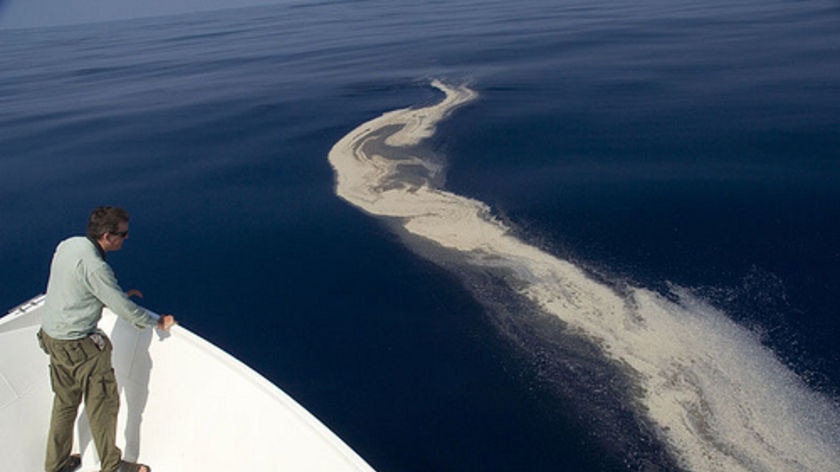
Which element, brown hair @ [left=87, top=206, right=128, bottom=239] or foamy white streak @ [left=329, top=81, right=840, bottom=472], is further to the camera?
foamy white streak @ [left=329, top=81, right=840, bottom=472]

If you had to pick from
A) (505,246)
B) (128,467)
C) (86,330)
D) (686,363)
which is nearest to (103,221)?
(86,330)

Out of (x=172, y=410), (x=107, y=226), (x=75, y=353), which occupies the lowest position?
(x=172, y=410)

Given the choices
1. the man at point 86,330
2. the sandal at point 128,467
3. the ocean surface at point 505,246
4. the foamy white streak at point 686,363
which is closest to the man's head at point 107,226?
the man at point 86,330

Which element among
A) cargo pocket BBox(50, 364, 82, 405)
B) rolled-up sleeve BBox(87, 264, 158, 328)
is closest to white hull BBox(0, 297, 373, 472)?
cargo pocket BBox(50, 364, 82, 405)

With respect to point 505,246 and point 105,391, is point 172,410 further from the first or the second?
point 505,246

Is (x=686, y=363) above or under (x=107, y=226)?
under

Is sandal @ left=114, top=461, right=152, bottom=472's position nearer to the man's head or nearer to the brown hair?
the man's head

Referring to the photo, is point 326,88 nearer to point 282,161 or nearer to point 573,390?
point 282,161
